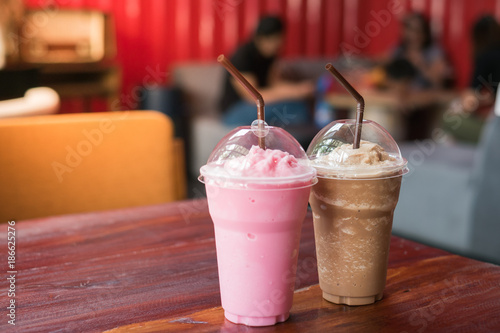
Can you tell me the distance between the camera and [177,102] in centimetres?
490

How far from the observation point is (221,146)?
78 centimetres

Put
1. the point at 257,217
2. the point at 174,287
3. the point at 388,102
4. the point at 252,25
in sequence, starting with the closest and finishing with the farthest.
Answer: the point at 257,217
the point at 174,287
the point at 388,102
the point at 252,25

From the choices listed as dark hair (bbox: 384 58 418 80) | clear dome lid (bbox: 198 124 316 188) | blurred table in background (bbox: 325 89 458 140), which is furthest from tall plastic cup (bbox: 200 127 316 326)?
dark hair (bbox: 384 58 418 80)

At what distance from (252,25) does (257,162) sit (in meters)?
5.87

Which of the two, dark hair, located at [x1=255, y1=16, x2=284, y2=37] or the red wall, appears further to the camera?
the red wall

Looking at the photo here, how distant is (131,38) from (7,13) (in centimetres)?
137

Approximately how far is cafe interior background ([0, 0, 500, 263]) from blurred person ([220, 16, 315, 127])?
Answer: 0.80 feet

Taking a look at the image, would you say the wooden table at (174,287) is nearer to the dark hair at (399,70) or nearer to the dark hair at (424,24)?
the dark hair at (399,70)

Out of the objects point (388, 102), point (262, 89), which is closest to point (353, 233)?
point (388, 102)

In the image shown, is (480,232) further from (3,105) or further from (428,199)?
(3,105)

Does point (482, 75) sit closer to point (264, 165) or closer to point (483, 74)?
point (483, 74)

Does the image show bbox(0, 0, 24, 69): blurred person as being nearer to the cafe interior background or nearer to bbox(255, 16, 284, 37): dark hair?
the cafe interior background

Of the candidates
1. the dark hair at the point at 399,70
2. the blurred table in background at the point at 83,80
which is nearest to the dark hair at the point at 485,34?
the dark hair at the point at 399,70

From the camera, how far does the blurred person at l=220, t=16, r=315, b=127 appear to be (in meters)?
4.64
